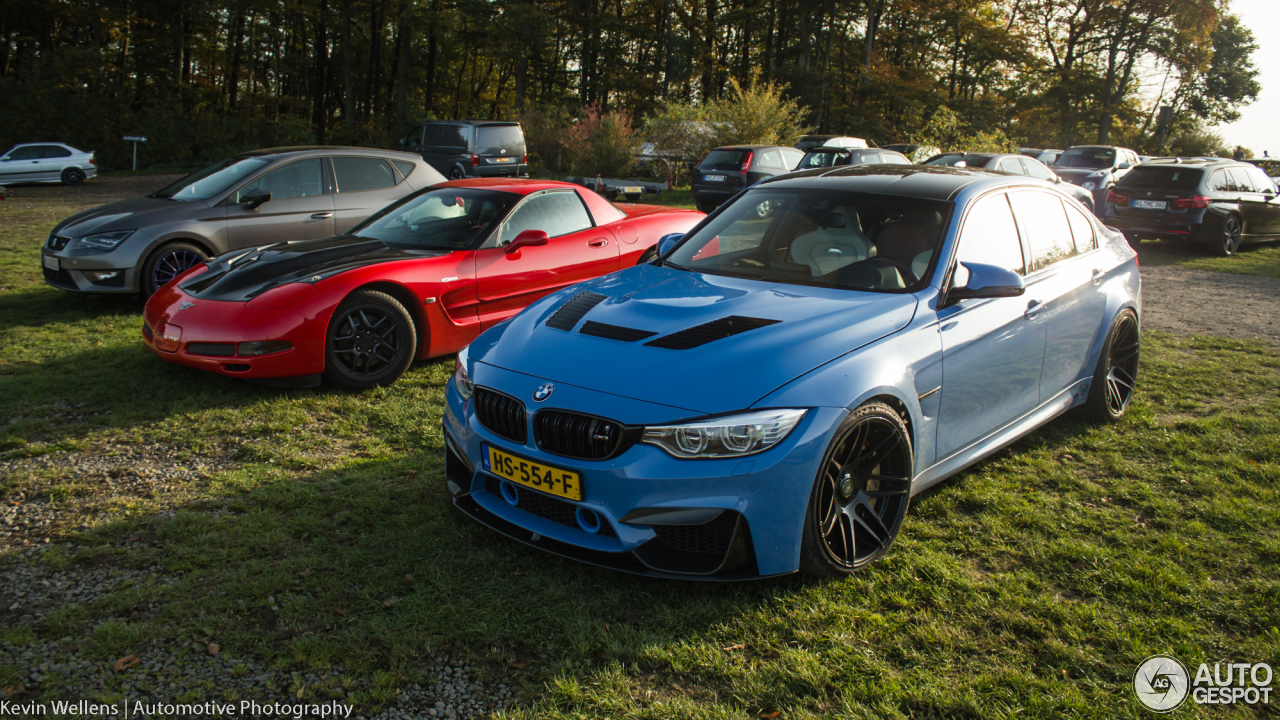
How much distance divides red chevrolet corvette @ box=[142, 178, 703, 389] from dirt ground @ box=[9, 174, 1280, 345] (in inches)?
236

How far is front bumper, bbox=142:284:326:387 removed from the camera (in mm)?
5133

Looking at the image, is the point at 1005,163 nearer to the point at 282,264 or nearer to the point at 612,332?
the point at 282,264

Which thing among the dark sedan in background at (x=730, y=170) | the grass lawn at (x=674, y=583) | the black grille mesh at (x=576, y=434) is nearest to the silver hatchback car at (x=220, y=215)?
the grass lawn at (x=674, y=583)

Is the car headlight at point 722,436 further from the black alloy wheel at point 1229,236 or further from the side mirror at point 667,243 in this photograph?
the black alloy wheel at point 1229,236

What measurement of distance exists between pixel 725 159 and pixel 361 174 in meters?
11.3

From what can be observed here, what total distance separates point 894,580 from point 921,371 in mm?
867

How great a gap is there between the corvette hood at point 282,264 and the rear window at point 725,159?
13.1 meters

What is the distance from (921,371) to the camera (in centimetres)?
331

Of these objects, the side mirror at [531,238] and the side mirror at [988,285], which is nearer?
the side mirror at [988,285]

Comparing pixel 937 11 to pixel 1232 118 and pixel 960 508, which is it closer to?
pixel 1232 118

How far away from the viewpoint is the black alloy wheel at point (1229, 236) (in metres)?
13.4

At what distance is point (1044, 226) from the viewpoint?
441cm

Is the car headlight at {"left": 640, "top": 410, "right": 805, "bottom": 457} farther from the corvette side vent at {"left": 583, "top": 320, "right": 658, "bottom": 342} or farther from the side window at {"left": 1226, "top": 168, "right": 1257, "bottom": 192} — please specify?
the side window at {"left": 1226, "top": 168, "right": 1257, "bottom": 192}

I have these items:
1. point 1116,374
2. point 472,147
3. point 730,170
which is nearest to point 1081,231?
point 1116,374
